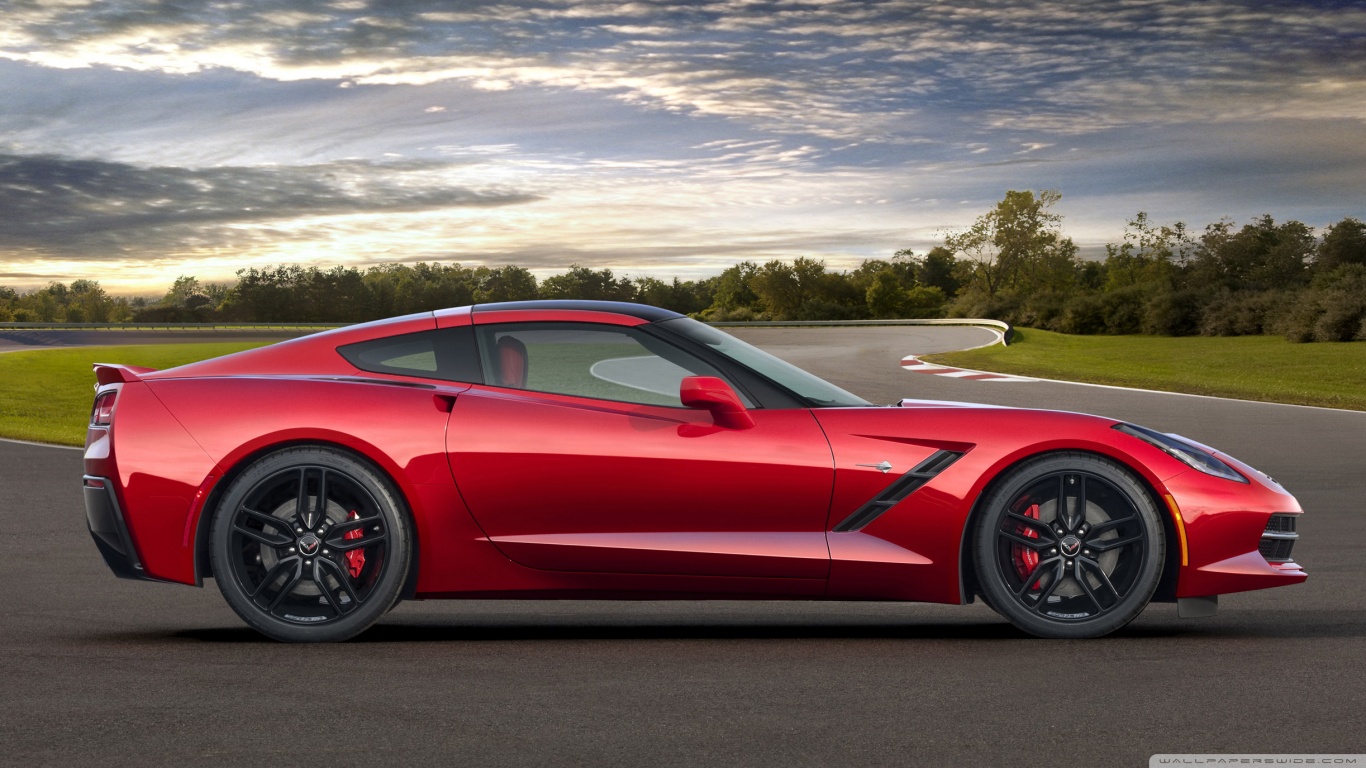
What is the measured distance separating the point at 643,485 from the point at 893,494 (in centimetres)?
95

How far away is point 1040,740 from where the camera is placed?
369 cm

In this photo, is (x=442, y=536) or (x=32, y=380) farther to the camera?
(x=32, y=380)

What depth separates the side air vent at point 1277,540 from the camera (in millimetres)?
4945

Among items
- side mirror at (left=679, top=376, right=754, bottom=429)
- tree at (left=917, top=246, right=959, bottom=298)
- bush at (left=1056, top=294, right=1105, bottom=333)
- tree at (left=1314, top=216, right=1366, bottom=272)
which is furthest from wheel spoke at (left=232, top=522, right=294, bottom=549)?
tree at (left=917, top=246, right=959, bottom=298)

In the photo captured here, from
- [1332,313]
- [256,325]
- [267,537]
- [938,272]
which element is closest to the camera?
[267,537]

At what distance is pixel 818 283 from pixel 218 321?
185 feet

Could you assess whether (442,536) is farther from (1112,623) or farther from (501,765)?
(1112,623)

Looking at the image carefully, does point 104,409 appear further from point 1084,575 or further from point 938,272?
point 938,272

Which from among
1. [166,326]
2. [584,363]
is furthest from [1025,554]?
[166,326]

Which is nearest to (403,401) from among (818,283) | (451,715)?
(451,715)

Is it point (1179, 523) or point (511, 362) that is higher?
point (511, 362)

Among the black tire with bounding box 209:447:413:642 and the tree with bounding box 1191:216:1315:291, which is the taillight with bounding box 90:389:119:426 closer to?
the black tire with bounding box 209:447:413:642

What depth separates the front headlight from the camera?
4.94 meters

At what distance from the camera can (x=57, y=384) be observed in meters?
27.1
